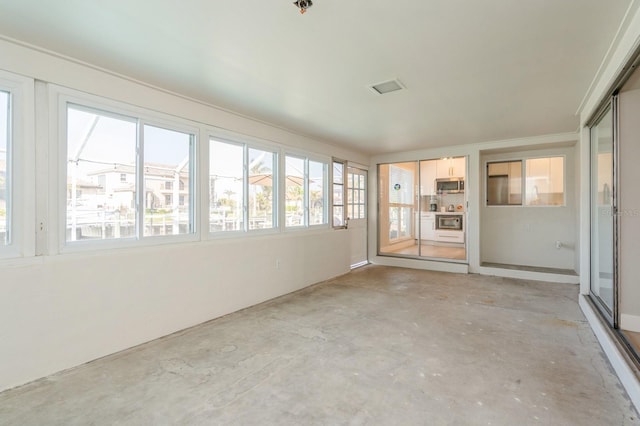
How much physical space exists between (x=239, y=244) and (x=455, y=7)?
3.23 m

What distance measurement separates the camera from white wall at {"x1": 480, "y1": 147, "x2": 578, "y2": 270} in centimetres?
573

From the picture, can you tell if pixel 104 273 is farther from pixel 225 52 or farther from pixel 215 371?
pixel 225 52

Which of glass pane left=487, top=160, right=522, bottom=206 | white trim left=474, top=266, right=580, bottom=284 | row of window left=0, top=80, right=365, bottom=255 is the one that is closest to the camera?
row of window left=0, top=80, right=365, bottom=255

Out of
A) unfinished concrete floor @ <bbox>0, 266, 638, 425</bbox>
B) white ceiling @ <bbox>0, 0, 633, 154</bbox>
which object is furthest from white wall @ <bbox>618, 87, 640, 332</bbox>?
white ceiling @ <bbox>0, 0, 633, 154</bbox>

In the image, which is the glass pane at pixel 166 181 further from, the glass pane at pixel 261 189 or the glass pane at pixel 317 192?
the glass pane at pixel 317 192

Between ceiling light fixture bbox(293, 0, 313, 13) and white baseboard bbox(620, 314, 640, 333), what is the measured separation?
3704mm

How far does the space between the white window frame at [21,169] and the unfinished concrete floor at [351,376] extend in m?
1.06

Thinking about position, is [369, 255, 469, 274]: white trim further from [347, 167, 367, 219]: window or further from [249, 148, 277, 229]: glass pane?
[249, 148, 277, 229]: glass pane

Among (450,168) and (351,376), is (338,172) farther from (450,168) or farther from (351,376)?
(351,376)

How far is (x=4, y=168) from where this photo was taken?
2312mm

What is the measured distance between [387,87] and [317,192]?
2747mm

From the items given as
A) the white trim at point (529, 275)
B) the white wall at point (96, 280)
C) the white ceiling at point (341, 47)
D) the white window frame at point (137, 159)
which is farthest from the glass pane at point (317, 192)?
the white trim at point (529, 275)

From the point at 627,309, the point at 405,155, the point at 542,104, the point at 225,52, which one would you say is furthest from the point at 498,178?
the point at 225,52

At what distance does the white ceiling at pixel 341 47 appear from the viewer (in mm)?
1920
